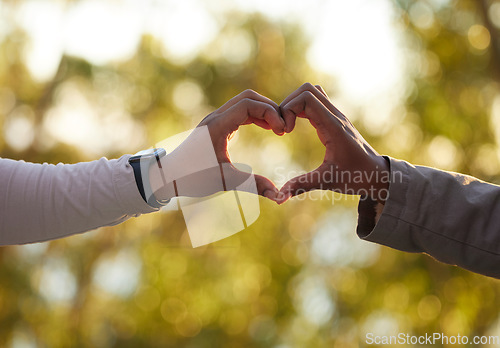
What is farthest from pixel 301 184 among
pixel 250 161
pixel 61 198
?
pixel 250 161

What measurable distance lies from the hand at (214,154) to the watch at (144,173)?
0.02 metres

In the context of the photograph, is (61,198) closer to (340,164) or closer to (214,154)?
(214,154)

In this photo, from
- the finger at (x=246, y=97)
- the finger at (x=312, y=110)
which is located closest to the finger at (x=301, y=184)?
the finger at (x=312, y=110)

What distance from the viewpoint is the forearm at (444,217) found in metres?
0.96

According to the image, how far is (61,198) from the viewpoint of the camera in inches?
41.5

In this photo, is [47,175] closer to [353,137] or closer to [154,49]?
[353,137]

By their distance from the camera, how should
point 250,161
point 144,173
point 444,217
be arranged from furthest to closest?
1. point 250,161
2. point 144,173
3. point 444,217

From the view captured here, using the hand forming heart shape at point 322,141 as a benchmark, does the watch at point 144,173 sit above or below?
below

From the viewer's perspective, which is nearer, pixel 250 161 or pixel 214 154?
pixel 214 154

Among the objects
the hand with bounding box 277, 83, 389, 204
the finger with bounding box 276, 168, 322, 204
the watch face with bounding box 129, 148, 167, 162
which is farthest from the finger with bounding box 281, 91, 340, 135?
the watch face with bounding box 129, 148, 167, 162

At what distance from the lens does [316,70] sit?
5578mm

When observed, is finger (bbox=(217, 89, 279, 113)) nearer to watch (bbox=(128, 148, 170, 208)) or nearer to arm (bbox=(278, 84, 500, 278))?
arm (bbox=(278, 84, 500, 278))

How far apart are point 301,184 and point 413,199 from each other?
0.25 m

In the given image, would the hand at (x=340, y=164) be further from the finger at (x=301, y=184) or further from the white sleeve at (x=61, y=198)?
the white sleeve at (x=61, y=198)
